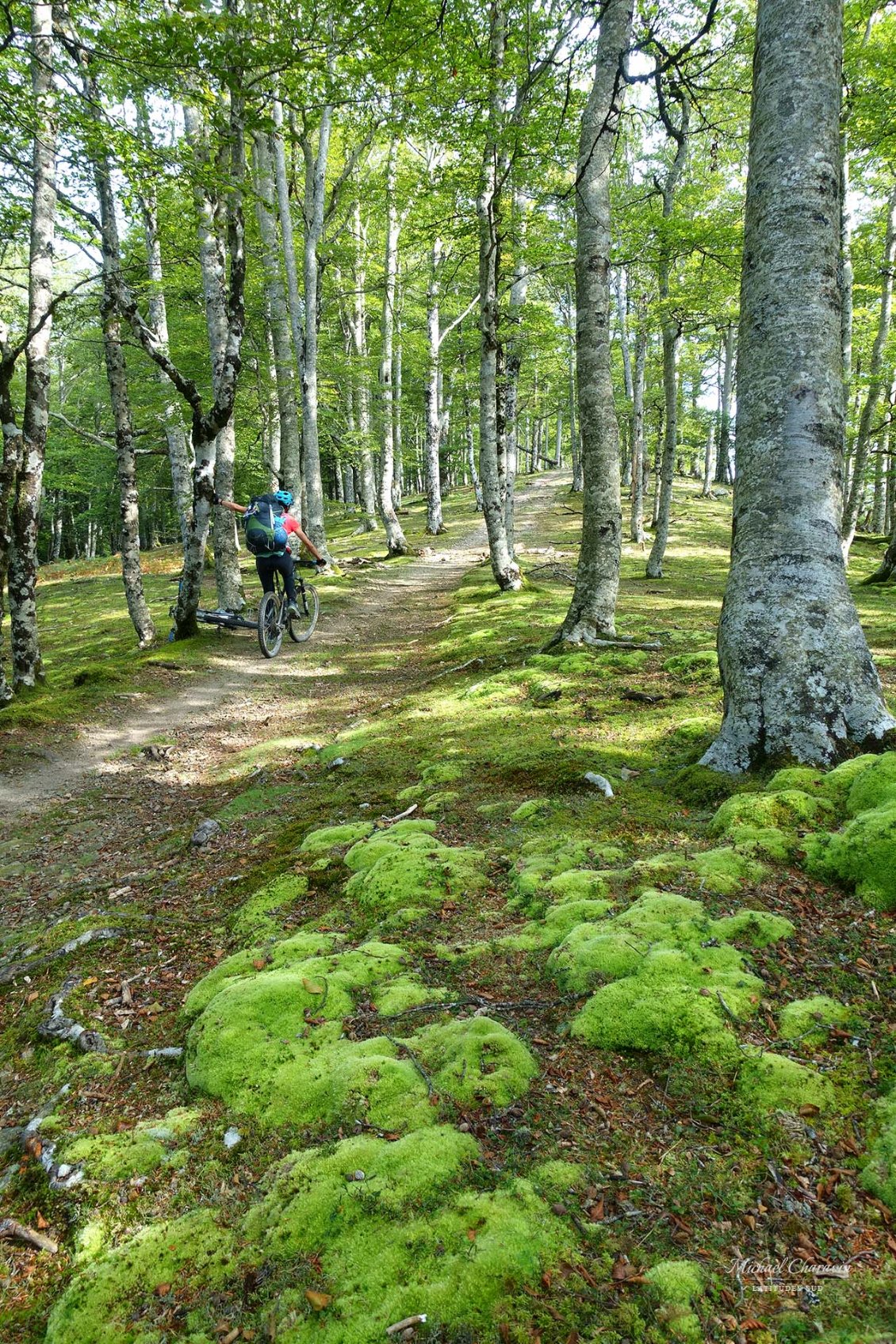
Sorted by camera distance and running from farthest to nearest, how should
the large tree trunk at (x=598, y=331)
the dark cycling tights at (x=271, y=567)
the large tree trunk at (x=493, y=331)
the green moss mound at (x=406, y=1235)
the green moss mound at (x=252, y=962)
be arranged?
1. the large tree trunk at (x=493, y=331)
2. the dark cycling tights at (x=271, y=567)
3. the large tree trunk at (x=598, y=331)
4. the green moss mound at (x=252, y=962)
5. the green moss mound at (x=406, y=1235)

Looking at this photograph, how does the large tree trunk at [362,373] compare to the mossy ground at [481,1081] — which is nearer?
the mossy ground at [481,1081]

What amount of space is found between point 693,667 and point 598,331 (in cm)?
462

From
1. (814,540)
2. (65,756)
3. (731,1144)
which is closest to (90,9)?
(65,756)

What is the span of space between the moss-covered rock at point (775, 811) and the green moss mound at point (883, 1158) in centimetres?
181

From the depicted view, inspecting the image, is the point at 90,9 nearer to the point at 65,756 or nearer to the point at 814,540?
the point at 65,756

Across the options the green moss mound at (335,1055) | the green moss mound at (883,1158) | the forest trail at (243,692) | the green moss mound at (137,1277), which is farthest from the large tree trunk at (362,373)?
the green moss mound at (883,1158)

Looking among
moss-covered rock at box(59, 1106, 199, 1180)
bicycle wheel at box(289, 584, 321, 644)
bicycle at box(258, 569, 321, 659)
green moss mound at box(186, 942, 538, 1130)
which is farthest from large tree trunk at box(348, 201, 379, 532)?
moss-covered rock at box(59, 1106, 199, 1180)

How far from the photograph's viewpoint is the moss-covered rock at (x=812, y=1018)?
2686 mm

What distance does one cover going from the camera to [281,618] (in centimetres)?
1291

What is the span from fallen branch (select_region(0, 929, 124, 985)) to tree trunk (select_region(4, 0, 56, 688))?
718 centimetres

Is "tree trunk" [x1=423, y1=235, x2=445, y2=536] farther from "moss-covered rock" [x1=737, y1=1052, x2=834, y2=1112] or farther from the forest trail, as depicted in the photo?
"moss-covered rock" [x1=737, y1=1052, x2=834, y2=1112]

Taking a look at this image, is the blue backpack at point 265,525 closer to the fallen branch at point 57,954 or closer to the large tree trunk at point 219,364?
the large tree trunk at point 219,364

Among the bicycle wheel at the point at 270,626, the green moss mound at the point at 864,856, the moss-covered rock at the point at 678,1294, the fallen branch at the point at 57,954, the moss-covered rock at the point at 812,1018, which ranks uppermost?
the bicycle wheel at the point at 270,626

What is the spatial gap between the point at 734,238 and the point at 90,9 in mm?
11575
